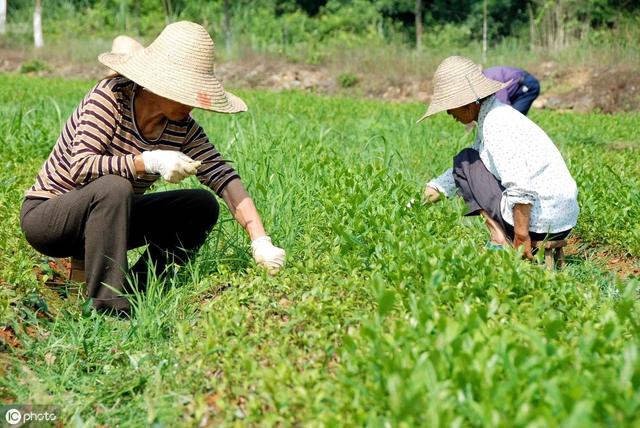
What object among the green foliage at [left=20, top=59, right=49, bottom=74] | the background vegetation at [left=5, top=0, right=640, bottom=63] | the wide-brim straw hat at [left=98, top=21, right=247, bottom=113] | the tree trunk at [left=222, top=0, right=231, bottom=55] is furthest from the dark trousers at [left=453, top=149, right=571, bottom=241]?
the green foliage at [left=20, top=59, right=49, bottom=74]

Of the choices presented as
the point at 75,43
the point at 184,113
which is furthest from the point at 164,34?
the point at 75,43

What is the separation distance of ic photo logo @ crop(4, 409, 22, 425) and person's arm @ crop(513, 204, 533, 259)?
2392mm

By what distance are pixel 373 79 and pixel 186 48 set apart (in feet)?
50.8

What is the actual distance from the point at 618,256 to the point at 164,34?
281cm

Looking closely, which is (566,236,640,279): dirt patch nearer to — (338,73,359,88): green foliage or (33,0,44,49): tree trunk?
(338,73,359,88): green foliage

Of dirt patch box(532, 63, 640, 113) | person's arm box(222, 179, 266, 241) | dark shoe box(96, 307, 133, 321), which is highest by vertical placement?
person's arm box(222, 179, 266, 241)

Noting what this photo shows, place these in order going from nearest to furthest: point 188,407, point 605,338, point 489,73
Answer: point 605,338
point 188,407
point 489,73

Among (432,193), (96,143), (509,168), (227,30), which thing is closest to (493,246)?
(509,168)

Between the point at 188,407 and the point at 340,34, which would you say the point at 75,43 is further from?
the point at 188,407

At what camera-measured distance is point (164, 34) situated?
3293 mm

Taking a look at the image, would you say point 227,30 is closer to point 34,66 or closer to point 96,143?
point 34,66

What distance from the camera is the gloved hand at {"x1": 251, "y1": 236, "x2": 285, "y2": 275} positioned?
3291mm

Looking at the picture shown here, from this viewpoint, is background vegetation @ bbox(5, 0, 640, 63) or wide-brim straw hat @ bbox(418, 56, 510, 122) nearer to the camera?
wide-brim straw hat @ bbox(418, 56, 510, 122)

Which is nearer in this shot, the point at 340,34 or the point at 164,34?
the point at 164,34
